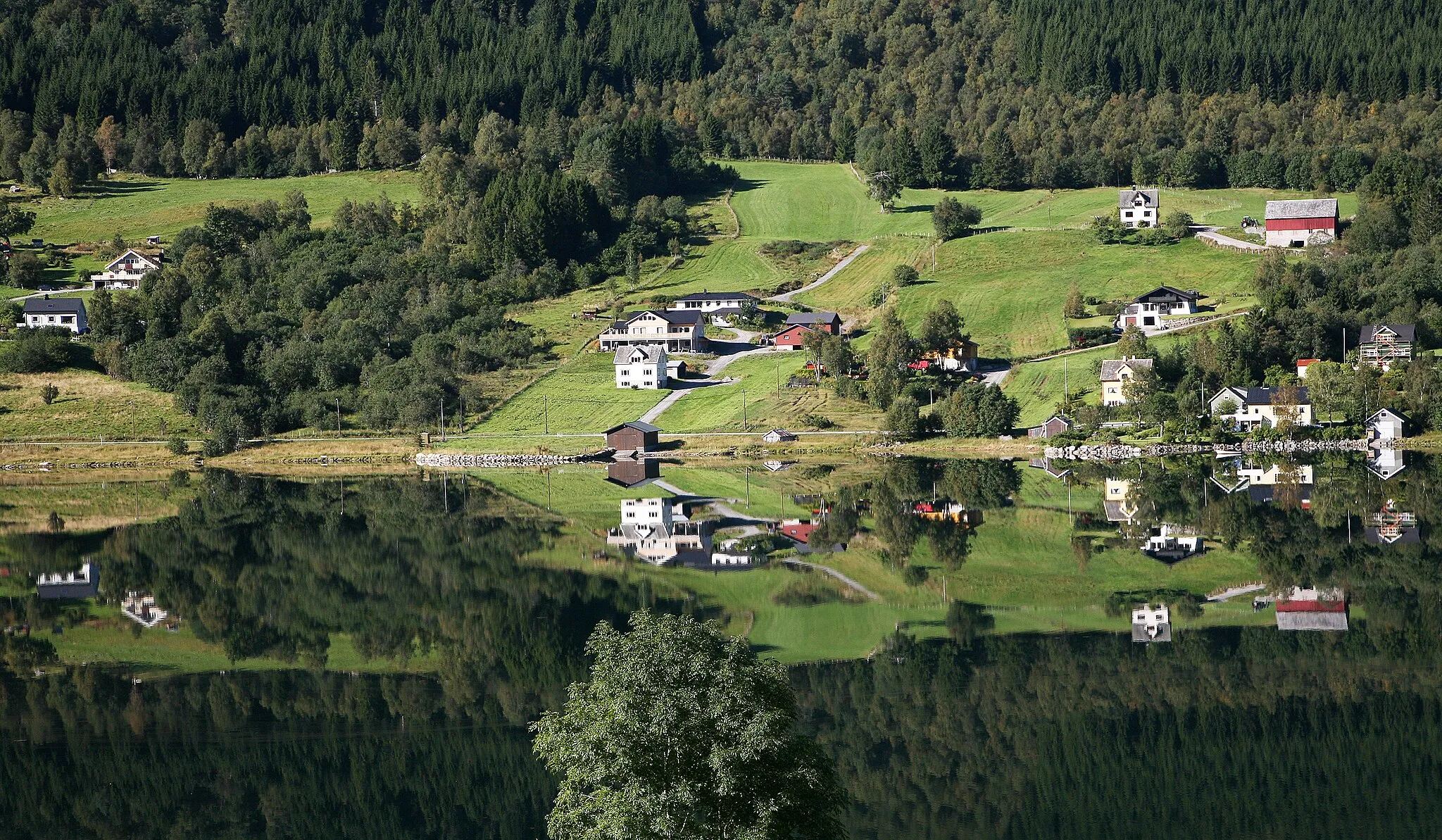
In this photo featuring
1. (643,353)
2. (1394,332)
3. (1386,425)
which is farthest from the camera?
(643,353)

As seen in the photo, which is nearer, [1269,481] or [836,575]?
[836,575]

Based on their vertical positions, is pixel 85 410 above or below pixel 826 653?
below

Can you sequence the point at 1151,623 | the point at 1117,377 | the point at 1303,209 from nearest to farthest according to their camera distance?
the point at 1151,623 < the point at 1117,377 < the point at 1303,209

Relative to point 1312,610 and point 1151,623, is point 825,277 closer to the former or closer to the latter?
point 1312,610

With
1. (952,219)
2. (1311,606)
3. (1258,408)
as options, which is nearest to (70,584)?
(1311,606)

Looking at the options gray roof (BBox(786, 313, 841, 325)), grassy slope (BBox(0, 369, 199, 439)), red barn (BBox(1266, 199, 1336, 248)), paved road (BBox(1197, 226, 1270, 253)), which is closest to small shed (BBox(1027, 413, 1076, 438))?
gray roof (BBox(786, 313, 841, 325))

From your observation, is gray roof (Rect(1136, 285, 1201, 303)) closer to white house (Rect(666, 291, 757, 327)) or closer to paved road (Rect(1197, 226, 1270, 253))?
paved road (Rect(1197, 226, 1270, 253))

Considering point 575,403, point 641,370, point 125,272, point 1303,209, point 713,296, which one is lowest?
point 575,403
